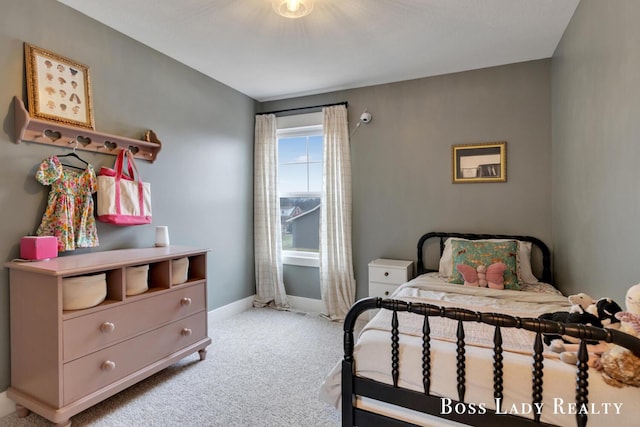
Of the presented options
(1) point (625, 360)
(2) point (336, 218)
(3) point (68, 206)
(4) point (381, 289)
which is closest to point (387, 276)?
(4) point (381, 289)

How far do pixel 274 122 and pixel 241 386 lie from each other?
110 inches

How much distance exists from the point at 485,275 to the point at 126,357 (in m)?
2.54

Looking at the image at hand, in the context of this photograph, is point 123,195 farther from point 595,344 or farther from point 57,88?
point 595,344

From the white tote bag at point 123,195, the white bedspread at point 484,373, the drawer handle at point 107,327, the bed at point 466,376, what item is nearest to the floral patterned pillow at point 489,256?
the white bedspread at point 484,373

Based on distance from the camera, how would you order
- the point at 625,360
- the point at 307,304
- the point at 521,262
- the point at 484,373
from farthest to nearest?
the point at 307,304 < the point at 521,262 < the point at 484,373 < the point at 625,360

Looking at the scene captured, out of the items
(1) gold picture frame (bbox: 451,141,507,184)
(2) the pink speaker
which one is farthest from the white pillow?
(2) the pink speaker

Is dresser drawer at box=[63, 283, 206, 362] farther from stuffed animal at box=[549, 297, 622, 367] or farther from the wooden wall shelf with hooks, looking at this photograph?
stuffed animal at box=[549, 297, 622, 367]

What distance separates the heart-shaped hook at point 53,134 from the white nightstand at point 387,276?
2.62 metres

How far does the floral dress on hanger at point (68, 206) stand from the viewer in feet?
6.36

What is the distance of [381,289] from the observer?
9.96ft

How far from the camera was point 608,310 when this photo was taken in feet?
4.26

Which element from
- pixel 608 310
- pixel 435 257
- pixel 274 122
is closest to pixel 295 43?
pixel 274 122

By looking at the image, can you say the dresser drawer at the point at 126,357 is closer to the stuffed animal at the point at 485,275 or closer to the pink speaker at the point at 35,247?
the pink speaker at the point at 35,247

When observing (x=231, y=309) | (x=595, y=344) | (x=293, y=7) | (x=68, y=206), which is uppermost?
(x=293, y=7)
